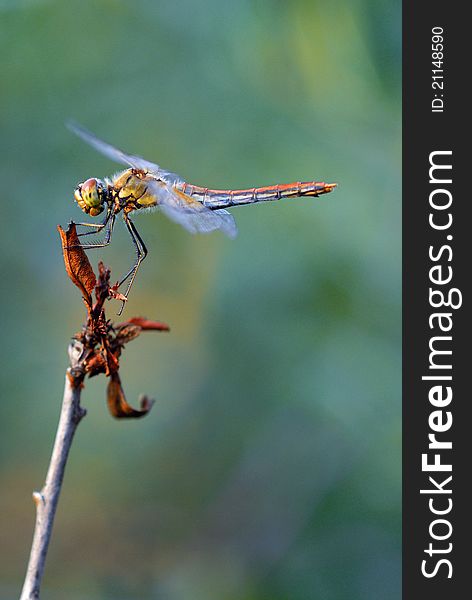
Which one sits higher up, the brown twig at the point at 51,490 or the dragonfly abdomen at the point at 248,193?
the dragonfly abdomen at the point at 248,193

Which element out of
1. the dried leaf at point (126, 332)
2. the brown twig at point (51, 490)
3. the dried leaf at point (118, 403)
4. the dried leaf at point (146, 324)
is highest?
the dried leaf at point (146, 324)

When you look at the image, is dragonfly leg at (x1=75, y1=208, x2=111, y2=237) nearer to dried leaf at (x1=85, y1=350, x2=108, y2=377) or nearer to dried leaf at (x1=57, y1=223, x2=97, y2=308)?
dried leaf at (x1=57, y1=223, x2=97, y2=308)

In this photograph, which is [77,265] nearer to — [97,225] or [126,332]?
[126,332]

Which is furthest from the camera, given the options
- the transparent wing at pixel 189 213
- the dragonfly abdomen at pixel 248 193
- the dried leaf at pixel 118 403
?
the dragonfly abdomen at pixel 248 193

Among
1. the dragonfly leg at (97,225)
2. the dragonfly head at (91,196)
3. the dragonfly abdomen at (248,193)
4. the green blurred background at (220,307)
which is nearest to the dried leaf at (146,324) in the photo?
the dragonfly leg at (97,225)

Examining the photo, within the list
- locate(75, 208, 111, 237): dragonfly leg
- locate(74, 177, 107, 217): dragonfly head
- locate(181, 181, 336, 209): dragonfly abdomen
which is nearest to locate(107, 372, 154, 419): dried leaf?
locate(75, 208, 111, 237): dragonfly leg

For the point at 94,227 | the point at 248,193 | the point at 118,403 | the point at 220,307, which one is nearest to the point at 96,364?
the point at 118,403

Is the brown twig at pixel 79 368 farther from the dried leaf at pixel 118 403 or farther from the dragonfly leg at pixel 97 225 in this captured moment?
the dragonfly leg at pixel 97 225
